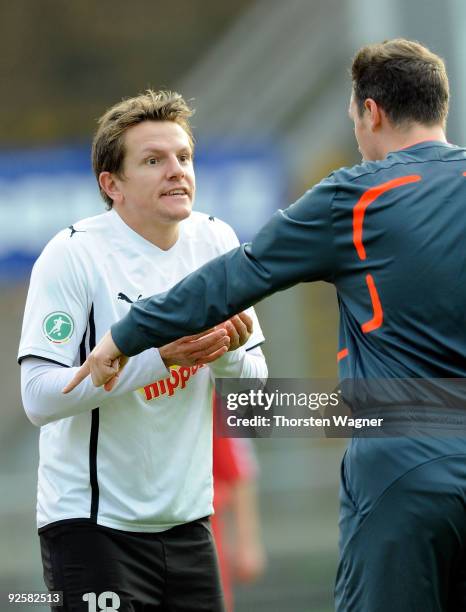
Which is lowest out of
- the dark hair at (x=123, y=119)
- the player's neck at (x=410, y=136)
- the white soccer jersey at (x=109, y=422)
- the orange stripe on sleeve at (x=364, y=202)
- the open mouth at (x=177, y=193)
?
the white soccer jersey at (x=109, y=422)

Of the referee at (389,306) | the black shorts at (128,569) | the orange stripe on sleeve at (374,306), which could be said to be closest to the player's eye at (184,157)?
the referee at (389,306)

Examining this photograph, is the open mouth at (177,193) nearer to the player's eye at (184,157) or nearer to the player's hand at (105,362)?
the player's eye at (184,157)

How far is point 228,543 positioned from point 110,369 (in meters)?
→ 6.22

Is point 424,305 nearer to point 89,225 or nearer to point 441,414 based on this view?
point 441,414

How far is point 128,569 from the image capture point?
4.09 m

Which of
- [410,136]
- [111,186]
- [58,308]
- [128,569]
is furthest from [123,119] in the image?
[128,569]

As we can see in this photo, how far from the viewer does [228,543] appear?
32.1ft

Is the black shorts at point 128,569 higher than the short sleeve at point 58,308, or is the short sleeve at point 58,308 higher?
the short sleeve at point 58,308

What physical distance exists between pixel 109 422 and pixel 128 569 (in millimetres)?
478

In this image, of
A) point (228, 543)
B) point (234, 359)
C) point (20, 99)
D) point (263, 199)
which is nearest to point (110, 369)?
point (234, 359)

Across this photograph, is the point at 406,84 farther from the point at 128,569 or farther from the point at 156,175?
the point at 128,569

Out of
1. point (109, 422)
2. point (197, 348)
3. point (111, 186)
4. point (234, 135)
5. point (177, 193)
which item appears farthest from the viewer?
point (234, 135)

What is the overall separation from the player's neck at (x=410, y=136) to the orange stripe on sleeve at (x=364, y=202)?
0.17m

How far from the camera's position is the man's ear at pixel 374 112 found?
3.77m
